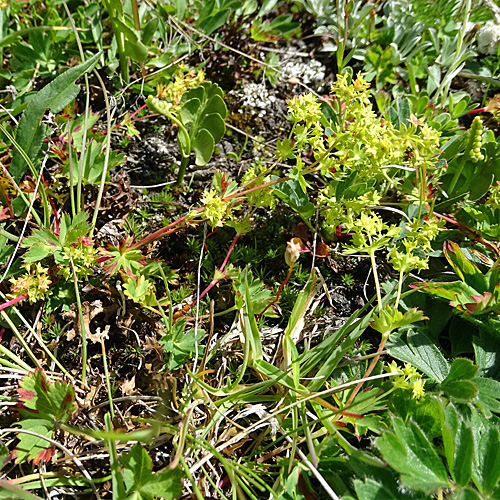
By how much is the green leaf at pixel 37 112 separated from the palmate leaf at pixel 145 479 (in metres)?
1.32

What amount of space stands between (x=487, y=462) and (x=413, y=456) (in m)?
0.24

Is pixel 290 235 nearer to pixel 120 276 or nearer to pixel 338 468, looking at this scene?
pixel 120 276

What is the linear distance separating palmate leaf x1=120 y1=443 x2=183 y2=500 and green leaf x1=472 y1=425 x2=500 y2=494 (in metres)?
0.93

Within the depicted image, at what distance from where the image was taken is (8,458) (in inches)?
62.1

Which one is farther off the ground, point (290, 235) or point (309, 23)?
point (309, 23)

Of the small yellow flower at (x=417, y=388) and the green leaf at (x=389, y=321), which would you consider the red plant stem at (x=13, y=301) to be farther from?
the small yellow flower at (x=417, y=388)

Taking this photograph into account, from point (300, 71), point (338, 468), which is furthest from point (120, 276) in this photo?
point (300, 71)

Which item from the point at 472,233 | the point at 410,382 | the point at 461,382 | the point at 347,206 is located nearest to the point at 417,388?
the point at 410,382

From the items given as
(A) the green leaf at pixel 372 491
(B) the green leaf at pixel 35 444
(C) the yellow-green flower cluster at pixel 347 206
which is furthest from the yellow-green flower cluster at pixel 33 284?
(A) the green leaf at pixel 372 491

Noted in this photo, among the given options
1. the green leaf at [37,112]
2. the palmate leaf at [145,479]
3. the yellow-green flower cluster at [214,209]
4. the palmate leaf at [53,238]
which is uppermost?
the green leaf at [37,112]

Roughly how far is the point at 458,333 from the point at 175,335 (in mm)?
1189

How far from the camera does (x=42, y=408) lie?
1638 millimetres

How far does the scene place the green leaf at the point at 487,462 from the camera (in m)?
1.42

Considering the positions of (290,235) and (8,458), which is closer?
(8,458)
